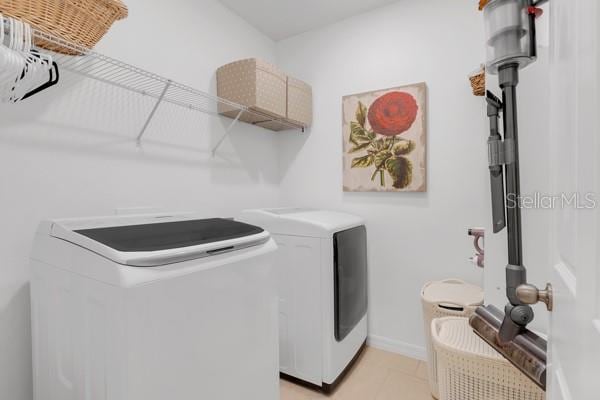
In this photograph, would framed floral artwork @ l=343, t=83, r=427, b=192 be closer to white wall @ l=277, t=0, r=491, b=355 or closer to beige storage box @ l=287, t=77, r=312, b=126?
white wall @ l=277, t=0, r=491, b=355

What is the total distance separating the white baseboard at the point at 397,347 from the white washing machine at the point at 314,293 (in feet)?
1.33

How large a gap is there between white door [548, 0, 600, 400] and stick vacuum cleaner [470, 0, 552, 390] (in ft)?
0.72

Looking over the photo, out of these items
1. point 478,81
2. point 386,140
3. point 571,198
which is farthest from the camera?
point 386,140

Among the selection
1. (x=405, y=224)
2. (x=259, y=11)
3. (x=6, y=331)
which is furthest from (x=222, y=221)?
(x=259, y=11)

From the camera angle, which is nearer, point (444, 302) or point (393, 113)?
point (444, 302)

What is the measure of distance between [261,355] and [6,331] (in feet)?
3.43

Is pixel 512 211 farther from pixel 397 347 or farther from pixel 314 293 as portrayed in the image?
pixel 397 347

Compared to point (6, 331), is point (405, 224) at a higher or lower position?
higher

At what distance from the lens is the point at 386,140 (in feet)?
7.52

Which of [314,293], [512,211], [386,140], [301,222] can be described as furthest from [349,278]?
[512,211]

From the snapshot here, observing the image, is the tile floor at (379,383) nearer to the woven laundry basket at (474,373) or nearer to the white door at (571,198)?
the woven laundry basket at (474,373)

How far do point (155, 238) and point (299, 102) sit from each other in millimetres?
1724

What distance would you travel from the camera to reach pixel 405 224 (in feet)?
7.45

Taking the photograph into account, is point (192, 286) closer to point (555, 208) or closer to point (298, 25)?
point (555, 208)
